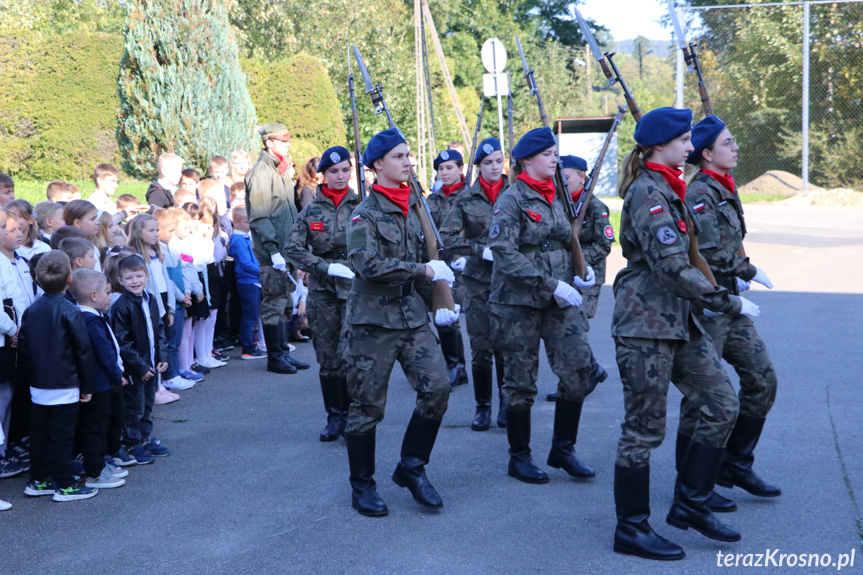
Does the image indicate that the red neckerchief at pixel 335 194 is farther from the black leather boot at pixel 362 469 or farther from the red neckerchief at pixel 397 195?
the black leather boot at pixel 362 469

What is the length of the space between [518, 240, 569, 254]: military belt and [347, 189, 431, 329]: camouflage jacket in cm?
65

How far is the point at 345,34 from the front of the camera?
31109mm

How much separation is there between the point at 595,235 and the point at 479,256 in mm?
1033

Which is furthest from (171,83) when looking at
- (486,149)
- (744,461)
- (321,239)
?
(744,461)

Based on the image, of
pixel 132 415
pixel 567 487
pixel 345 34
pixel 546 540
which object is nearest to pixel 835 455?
pixel 567 487

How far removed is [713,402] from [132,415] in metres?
3.58

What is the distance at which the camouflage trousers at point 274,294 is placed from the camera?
8.20m

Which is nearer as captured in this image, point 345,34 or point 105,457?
point 105,457

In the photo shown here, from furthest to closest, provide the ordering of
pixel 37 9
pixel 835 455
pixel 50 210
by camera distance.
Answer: pixel 37 9 → pixel 50 210 → pixel 835 455

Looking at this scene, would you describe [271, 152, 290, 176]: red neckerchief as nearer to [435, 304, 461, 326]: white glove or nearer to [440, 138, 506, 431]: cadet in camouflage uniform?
[440, 138, 506, 431]: cadet in camouflage uniform

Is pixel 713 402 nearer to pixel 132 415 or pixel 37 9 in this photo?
pixel 132 415

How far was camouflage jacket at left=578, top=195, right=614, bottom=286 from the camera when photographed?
712cm

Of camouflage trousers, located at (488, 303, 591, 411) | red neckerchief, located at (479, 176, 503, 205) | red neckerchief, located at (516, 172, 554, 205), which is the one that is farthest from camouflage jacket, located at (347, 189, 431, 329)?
red neckerchief, located at (479, 176, 503, 205)

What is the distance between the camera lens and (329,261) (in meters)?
6.25
